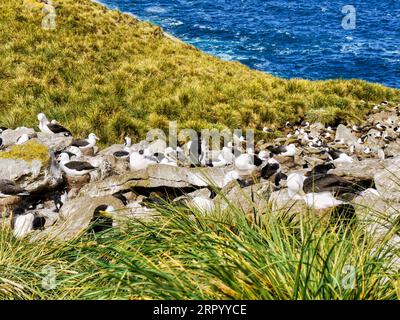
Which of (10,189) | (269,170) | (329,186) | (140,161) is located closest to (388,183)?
(329,186)

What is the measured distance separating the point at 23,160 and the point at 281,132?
998 cm

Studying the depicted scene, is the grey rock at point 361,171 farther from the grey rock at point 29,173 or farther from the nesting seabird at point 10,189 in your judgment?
the nesting seabird at point 10,189

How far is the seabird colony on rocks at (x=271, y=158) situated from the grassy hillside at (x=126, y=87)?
1316 mm

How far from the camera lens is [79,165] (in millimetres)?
7215

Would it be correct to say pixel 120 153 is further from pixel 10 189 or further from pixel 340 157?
pixel 340 157

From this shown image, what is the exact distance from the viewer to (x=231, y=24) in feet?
147

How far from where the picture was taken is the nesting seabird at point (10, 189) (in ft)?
19.8

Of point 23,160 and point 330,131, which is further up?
point 23,160

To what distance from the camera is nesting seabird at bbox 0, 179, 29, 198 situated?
19.8 ft

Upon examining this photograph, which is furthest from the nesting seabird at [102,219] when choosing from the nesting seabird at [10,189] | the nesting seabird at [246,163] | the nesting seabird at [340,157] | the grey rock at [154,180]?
the nesting seabird at [340,157]

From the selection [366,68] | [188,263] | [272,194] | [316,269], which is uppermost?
[316,269]

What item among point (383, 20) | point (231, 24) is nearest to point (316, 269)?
point (231, 24)

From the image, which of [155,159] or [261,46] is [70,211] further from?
[261,46]

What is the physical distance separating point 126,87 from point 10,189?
986cm
